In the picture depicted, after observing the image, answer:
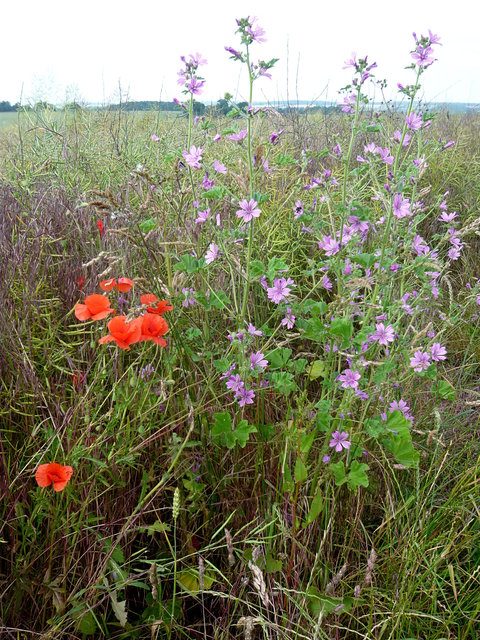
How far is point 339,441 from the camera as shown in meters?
1.39

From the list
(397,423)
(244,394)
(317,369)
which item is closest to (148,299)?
(244,394)

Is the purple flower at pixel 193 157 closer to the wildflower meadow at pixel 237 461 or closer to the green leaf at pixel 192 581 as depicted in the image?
the wildflower meadow at pixel 237 461

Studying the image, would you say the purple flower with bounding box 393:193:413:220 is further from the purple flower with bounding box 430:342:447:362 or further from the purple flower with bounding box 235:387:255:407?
the purple flower with bounding box 235:387:255:407

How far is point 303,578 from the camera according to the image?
1.26 m

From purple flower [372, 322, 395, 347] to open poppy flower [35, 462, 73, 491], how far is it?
819 mm

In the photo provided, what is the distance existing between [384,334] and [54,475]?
869mm

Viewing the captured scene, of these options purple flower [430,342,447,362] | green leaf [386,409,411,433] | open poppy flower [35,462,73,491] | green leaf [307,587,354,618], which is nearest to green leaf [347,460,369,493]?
green leaf [386,409,411,433]

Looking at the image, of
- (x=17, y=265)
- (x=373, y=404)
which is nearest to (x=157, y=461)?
(x=373, y=404)

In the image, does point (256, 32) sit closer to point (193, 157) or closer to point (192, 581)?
point (193, 157)

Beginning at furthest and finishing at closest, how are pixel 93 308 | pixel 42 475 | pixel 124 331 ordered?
pixel 93 308, pixel 124 331, pixel 42 475

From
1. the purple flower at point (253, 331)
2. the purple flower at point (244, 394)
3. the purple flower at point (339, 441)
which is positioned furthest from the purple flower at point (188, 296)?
the purple flower at point (339, 441)

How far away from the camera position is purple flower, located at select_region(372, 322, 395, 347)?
1380 mm

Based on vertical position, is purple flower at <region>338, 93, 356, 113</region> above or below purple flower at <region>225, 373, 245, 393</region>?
above

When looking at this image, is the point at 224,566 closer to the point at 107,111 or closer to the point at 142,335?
the point at 142,335
